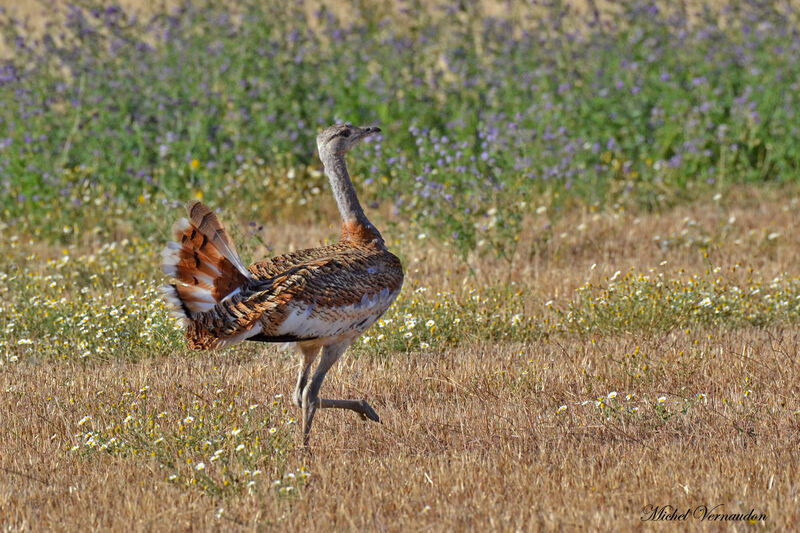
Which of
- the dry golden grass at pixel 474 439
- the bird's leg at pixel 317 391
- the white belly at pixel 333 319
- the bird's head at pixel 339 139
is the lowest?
the dry golden grass at pixel 474 439

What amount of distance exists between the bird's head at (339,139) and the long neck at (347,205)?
3 cm

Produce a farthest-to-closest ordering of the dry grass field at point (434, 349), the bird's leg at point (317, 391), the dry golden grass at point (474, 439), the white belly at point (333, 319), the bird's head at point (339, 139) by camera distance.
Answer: the bird's head at point (339, 139)
the bird's leg at point (317, 391)
the white belly at point (333, 319)
the dry grass field at point (434, 349)
the dry golden grass at point (474, 439)

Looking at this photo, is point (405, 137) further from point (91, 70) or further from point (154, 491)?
point (154, 491)

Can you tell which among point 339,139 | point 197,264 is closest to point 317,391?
point 197,264

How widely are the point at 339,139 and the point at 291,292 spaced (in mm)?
1035

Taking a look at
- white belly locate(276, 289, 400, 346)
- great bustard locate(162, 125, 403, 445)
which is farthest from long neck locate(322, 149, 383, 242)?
white belly locate(276, 289, 400, 346)

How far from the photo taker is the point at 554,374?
606 centimetres

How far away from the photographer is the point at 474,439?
5211mm

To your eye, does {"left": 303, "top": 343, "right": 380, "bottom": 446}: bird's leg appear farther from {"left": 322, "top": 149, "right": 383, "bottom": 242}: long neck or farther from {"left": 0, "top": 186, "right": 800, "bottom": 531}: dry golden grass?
{"left": 322, "top": 149, "right": 383, "bottom": 242}: long neck

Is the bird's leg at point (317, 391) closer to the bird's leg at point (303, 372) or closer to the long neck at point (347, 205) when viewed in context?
the bird's leg at point (303, 372)
